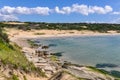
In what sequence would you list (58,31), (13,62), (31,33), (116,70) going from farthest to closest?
(58,31), (31,33), (116,70), (13,62)

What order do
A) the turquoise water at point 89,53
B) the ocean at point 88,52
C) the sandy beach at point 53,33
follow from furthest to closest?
the sandy beach at point 53,33 < the turquoise water at point 89,53 < the ocean at point 88,52

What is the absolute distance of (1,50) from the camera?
22297 millimetres

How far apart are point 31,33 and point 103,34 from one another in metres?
36.2

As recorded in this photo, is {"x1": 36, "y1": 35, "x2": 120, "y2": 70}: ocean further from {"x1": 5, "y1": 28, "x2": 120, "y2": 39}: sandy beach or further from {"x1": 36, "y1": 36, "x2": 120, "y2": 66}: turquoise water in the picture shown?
{"x1": 5, "y1": 28, "x2": 120, "y2": 39}: sandy beach

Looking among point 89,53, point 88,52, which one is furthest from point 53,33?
point 89,53

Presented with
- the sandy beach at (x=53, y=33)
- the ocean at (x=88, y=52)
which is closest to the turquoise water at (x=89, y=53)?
the ocean at (x=88, y=52)

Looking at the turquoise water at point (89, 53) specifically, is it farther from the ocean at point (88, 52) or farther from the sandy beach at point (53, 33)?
the sandy beach at point (53, 33)

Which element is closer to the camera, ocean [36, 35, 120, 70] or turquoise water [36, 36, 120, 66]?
ocean [36, 35, 120, 70]

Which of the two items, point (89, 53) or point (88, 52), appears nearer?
point (89, 53)

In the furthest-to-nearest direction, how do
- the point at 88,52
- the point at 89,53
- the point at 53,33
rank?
the point at 53,33, the point at 88,52, the point at 89,53

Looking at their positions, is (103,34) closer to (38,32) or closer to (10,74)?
(38,32)

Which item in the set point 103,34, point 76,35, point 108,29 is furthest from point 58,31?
point 108,29

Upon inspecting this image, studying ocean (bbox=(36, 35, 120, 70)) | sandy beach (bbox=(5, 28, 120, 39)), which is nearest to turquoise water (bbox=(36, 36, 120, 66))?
ocean (bbox=(36, 35, 120, 70))

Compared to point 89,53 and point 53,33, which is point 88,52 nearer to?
point 89,53
